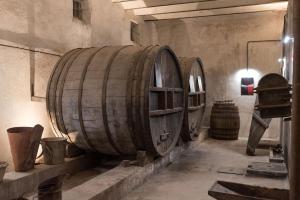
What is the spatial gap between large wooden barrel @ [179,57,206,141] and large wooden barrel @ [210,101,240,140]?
2.63 feet

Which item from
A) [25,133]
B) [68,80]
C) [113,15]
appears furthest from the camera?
[113,15]

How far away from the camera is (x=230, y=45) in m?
7.75

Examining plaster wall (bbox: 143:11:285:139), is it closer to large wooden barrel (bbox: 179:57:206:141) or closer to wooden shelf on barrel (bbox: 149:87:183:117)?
large wooden barrel (bbox: 179:57:206:141)

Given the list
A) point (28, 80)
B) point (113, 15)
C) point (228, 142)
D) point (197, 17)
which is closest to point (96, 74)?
point (28, 80)

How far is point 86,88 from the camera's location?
144 inches

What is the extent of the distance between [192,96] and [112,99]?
2.47m

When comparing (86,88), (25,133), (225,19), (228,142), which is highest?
(225,19)

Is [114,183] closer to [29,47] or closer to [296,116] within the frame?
[296,116]

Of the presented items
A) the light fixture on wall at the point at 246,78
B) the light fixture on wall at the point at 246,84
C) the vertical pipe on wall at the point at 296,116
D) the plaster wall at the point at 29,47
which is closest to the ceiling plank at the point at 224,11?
the light fixture on wall at the point at 246,78

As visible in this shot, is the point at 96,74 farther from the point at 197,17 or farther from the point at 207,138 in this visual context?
the point at 197,17

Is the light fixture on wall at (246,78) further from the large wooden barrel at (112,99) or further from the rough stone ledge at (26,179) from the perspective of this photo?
the rough stone ledge at (26,179)

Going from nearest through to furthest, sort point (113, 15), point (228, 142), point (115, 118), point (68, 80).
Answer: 1. point (115, 118)
2. point (68, 80)
3. point (113, 15)
4. point (228, 142)

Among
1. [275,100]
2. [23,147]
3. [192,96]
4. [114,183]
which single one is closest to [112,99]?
[114,183]

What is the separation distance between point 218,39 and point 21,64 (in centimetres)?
530
